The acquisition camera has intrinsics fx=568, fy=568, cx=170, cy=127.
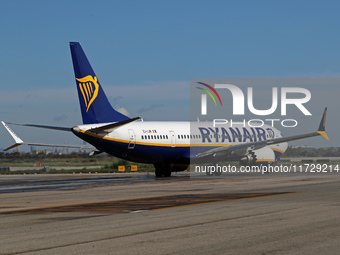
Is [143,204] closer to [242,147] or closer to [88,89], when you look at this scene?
[88,89]

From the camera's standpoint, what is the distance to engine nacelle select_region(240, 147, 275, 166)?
4984cm

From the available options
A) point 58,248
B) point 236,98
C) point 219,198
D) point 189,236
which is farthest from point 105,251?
point 236,98

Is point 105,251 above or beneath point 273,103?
beneath

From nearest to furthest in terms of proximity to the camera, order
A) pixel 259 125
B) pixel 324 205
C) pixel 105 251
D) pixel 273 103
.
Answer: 1. pixel 105 251
2. pixel 324 205
3. pixel 273 103
4. pixel 259 125

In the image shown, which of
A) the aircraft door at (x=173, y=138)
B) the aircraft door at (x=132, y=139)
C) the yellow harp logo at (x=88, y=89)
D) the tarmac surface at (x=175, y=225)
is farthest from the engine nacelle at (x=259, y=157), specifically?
the tarmac surface at (x=175, y=225)

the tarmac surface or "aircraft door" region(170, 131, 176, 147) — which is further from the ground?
"aircraft door" region(170, 131, 176, 147)

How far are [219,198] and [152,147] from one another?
20349 mm

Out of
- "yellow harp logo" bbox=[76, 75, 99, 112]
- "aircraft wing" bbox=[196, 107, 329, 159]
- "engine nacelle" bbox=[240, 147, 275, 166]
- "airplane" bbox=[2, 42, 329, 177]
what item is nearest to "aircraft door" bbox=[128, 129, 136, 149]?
"airplane" bbox=[2, 42, 329, 177]

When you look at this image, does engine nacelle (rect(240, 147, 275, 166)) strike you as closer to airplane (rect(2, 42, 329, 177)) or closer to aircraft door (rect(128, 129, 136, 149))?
airplane (rect(2, 42, 329, 177))

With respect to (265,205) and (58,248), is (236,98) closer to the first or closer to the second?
(265,205)

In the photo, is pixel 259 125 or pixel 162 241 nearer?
pixel 162 241

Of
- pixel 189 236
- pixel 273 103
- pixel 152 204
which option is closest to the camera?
pixel 189 236

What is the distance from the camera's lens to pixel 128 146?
142 ft

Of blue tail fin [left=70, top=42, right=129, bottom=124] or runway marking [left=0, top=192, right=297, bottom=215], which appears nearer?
runway marking [left=0, top=192, right=297, bottom=215]
